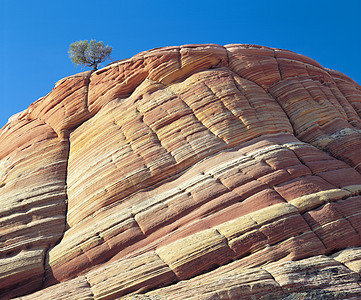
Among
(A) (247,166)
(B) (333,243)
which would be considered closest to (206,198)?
(A) (247,166)

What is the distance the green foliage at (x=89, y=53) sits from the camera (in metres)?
29.5

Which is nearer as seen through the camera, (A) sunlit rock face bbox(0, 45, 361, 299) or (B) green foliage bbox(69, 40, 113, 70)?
(A) sunlit rock face bbox(0, 45, 361, 299)

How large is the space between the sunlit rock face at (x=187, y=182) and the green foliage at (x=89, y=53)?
8657 mm

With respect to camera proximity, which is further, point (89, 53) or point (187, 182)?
point (89, 53)

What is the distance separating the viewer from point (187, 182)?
15.1 metres

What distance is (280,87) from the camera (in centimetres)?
1977

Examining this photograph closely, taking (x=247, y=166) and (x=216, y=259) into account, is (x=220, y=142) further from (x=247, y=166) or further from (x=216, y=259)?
(x=216, y=259)

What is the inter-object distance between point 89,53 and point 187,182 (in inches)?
721

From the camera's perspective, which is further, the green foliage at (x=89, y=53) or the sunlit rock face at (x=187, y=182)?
the green foliage at (x=89, y=53)

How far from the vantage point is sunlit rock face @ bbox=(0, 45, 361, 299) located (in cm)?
1236

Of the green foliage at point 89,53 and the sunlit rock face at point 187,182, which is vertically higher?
the green foliage at point 89,53

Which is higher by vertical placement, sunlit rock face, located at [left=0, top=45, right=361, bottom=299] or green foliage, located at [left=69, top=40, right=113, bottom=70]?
green foliage, located at [left=69, top=40, right=113, bottom=70]

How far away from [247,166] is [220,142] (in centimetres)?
188

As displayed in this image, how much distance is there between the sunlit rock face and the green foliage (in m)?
8.66
